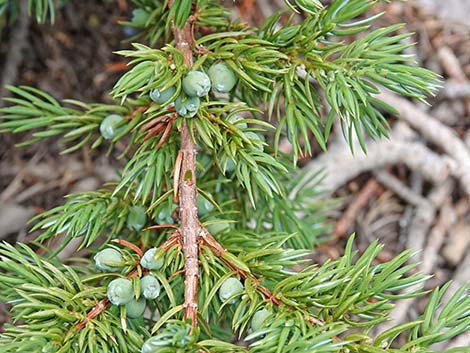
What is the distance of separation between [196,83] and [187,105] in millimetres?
37

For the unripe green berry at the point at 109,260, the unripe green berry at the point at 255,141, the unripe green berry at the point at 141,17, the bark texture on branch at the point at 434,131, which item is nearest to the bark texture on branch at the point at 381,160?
the bark texture on branch at the point at 434,131

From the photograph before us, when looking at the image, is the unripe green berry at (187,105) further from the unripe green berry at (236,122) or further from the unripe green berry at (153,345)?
the unripe green berry at (153,345)

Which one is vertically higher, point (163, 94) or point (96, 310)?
point (163, 94)

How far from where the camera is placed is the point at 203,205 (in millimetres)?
886

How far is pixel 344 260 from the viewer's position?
2.59ft

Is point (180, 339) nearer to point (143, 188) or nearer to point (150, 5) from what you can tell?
point (143, 188)

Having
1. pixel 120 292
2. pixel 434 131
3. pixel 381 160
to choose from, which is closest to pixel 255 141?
pixel 120 292

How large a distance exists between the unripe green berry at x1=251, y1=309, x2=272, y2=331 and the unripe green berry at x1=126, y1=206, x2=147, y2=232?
26 cm

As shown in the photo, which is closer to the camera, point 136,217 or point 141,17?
point 136,217

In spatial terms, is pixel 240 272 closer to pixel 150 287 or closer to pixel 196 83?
pixel 150 287

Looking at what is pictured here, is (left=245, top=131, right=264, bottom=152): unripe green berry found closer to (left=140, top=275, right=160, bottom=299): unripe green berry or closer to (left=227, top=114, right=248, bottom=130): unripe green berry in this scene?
(left=227, top=114, right=248, bottom=130): unripe green berry

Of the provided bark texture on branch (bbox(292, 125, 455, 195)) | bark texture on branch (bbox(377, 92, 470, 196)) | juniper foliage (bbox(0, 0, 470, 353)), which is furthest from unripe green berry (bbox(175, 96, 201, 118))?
bark texture on branch (bbox(377, 92, 470, 196))

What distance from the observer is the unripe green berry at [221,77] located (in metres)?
0.80

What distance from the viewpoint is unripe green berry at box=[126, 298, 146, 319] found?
0.76m
